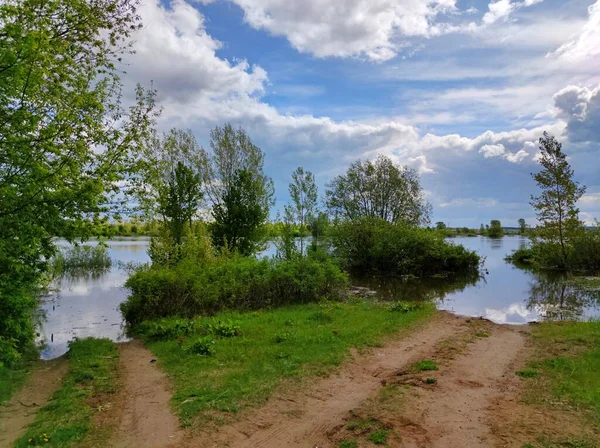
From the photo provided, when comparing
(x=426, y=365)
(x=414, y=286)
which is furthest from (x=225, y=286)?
(x=414, y=286)

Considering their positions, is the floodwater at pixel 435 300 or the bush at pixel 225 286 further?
the floodwater at pixel 435 300

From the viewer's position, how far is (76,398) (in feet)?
26.6

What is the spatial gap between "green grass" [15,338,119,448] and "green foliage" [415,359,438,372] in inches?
242

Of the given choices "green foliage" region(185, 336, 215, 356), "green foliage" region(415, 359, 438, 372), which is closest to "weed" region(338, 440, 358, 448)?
"green foliage" region(415, 359, 438, 372)

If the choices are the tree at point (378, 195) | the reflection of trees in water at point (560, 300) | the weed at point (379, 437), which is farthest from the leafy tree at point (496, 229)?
the weed at point (379, 437)

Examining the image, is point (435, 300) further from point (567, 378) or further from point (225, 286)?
point (567, 378)

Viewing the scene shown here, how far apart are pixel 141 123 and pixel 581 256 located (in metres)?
37.2

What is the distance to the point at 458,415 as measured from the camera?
6469mm

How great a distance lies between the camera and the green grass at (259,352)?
7504 mm

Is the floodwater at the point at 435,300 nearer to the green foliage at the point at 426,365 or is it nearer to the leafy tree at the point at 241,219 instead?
the leafy tree at the point at 241,219

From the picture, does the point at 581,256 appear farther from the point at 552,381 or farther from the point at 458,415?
the point at 458,415

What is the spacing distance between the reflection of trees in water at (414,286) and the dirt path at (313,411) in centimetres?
1400

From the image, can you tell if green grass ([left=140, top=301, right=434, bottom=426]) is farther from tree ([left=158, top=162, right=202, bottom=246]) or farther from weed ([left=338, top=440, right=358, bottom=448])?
tree ([left=158, top=162, right=202, bottom=246])

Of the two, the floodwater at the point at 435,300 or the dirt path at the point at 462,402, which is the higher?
the dirt path at the point at 462,402
